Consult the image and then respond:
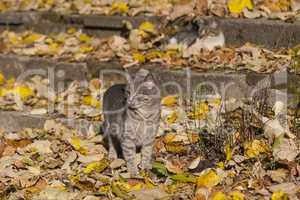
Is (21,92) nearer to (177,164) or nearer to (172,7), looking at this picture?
(172,7)

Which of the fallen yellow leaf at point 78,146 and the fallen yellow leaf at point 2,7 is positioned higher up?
the fallen yellow leaf at point 2,7

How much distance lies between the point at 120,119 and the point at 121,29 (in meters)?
2.57

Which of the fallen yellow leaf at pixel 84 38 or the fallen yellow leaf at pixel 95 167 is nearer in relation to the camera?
the fallen yellow leaf at pixel 95 167

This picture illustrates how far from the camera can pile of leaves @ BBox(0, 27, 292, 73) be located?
245 inches

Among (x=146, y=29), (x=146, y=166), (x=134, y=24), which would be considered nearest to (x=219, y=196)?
(x=146, y=166)

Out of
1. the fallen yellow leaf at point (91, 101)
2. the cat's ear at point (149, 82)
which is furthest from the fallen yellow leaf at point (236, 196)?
the fallen yellow leaf at point (91, 101)

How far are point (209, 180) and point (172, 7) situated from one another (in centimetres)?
335

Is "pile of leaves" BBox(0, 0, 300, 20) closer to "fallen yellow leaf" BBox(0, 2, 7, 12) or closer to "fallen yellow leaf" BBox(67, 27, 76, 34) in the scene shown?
"fallen yellow leaf" BBox(0, 2, 7, 12)

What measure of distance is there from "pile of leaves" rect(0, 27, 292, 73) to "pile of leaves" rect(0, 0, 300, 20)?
12.7 inches

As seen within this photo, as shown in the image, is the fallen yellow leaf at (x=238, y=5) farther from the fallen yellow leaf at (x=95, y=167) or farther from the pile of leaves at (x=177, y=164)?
the fallen yellow leaf at (x=95, y=167)

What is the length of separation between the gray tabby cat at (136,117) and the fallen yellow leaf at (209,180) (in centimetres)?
61

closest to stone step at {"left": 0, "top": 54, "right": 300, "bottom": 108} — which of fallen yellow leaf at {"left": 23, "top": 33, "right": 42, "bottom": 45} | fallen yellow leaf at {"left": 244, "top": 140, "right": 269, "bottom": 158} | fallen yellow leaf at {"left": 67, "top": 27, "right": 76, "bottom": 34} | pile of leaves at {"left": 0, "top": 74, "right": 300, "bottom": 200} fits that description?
pile of leaves at {"left": 0, "top": 74, "right": 300, "bottom": 200}

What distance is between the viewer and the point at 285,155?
4555 mm

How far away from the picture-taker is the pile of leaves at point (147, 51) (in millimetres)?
6234
